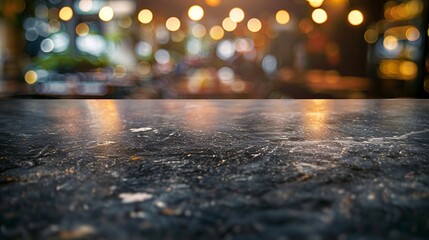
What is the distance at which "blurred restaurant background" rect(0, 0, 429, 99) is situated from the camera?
695 centimetres

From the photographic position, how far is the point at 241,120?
1400 millimetres

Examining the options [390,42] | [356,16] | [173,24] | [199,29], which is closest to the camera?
[356,16]

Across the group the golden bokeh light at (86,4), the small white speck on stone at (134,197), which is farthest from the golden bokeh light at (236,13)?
the small white speck on stone at (134,197)

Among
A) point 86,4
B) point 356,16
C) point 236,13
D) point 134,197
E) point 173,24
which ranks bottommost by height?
point 134,197

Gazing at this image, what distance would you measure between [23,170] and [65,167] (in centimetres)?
7

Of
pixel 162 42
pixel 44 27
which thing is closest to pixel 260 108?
pixel 44 27

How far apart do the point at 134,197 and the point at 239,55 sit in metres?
12.5

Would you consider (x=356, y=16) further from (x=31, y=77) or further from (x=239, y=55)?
(x=31, y=77)

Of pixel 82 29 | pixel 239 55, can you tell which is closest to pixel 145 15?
pixel 239 55

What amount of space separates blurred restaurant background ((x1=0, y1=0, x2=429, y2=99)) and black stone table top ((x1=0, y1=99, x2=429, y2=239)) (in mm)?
4730

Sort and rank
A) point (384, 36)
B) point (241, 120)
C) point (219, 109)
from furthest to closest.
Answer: point (384, 36), point (219, 109), point (241, 120)

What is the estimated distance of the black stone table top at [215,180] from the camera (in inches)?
18.1

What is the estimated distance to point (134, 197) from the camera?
563mm

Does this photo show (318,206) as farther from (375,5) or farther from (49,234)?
(375,5)
